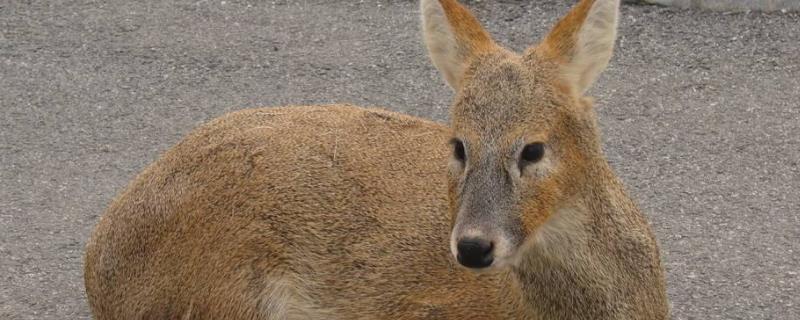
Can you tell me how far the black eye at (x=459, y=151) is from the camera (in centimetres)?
398

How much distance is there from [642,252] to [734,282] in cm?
162

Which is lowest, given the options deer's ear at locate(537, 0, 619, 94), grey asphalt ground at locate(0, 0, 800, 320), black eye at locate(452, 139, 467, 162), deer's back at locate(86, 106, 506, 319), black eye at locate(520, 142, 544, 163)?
grey asphalt ground at locate(0, 0, 800, 320)

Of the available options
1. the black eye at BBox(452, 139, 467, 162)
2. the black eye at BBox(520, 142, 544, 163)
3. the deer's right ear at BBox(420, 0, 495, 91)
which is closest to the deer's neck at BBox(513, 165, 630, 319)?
the black eye at BBox(520, 142, 544, 163)

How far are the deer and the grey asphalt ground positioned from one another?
1.20m

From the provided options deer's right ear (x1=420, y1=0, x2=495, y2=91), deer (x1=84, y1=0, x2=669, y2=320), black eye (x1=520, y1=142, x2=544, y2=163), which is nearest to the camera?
black eye (x1=520, y1=142, x2=544, y2=163)

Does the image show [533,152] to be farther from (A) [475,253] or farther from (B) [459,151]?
(A) [475,253]

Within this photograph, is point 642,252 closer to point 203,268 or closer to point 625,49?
point 203,268

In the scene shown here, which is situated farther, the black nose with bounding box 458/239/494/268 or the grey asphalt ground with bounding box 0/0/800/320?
the grey asphalt ground with bounding box 0/0/800/320

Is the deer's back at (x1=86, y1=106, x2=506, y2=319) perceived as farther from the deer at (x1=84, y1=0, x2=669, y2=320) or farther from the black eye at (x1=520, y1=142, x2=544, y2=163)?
the black eye at (x1=520, y1=142, x2=544, y2=163)

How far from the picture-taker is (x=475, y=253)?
3.77 metres

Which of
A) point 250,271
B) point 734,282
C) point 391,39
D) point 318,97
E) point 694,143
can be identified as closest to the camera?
point 250,271

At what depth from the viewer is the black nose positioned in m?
3.76

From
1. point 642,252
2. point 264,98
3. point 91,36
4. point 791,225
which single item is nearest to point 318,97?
point 264,98

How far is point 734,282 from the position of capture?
5.78m
